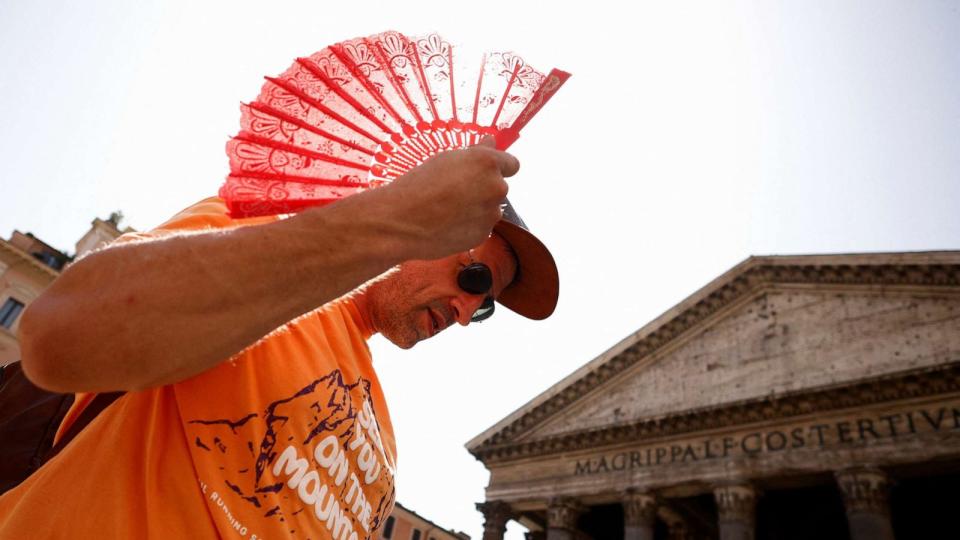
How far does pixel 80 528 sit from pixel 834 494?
18.1 m

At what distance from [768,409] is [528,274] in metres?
13.0

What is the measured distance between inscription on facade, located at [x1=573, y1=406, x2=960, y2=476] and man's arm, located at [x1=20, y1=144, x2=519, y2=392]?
45.2 ft

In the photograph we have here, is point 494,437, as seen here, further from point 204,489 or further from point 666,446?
point 204,489

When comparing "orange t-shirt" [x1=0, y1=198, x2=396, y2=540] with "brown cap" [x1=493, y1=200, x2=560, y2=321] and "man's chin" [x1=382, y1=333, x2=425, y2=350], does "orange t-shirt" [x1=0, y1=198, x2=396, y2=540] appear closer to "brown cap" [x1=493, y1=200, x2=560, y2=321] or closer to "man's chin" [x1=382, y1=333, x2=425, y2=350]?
"man's chin" [x1=382, y1=333, x2=425, y2=350]

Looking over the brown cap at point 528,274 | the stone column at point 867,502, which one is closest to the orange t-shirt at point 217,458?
the brown cap at point 528,274

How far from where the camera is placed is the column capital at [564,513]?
14594 mm

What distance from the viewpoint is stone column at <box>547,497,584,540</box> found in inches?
572

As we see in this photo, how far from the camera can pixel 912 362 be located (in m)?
11.5

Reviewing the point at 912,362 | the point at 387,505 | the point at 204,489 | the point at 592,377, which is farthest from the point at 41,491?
the point at 592,377

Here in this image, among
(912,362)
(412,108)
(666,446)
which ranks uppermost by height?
(912,362)

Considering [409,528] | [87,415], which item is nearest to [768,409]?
[87,415]

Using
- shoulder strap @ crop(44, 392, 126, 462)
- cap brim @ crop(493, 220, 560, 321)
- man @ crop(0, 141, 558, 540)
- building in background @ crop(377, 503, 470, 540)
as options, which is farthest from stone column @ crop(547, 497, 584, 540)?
building in background @ crop(377, 503, 470, 540)

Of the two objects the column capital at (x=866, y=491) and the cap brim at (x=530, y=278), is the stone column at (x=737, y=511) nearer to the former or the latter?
the column capital at (x=866, y=491)

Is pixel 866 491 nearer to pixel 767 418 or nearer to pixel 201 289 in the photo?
pixel 767 418
